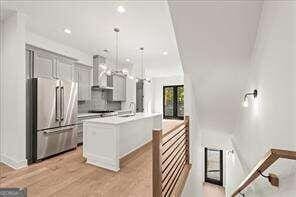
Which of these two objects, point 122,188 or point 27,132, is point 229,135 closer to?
point 122,188

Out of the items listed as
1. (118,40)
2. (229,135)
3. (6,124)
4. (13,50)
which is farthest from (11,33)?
(229,135)

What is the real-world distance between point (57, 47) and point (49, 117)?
205cm

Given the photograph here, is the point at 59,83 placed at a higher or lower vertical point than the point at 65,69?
lower

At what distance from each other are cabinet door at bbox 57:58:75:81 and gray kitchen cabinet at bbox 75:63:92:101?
411 mm

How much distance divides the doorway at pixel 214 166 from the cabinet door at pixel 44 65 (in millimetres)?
6549

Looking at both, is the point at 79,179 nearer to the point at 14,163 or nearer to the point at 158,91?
the point at 14,163

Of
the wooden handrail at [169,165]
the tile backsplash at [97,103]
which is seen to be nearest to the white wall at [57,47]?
the tile backsplash at [97,103]

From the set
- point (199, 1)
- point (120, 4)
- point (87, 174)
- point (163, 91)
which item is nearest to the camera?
point (199, 1)

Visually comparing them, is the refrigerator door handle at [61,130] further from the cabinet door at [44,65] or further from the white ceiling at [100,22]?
the white ceiling at [100,22]

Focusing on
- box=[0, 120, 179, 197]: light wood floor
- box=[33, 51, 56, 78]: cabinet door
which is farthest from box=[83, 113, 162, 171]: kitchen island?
box=[33, 51, 56, 78]: cabinet door

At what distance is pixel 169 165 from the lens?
2.76m

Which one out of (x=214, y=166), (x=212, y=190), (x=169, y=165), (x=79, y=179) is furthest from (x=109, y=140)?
(x=214, y=166)

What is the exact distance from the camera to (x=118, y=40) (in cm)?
466

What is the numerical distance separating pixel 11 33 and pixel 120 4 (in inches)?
95.5
